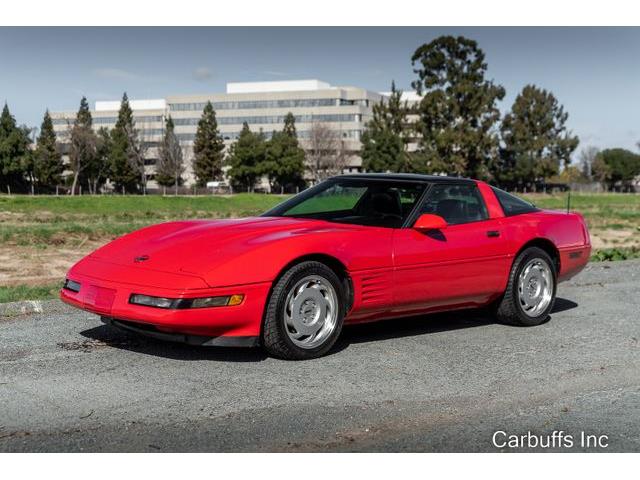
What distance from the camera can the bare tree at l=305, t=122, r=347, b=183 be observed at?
304 feet

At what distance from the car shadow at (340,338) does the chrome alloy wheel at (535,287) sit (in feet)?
1.25

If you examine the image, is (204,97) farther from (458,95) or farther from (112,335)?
(112,335)

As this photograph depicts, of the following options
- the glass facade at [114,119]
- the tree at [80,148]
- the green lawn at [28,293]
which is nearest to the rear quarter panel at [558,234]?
the green lawn at [28,293]

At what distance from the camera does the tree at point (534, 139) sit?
83188mm

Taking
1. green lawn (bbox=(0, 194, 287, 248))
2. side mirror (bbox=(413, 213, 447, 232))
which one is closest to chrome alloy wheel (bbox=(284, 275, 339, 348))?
side mirror (bbox=(413, 213, 447, 232))

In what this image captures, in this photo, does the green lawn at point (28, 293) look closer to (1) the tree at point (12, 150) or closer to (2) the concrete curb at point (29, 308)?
(2) the concrete curb at point (29, 308)

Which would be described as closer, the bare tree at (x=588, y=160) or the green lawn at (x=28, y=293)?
the green lawn at (x=28, y=293)

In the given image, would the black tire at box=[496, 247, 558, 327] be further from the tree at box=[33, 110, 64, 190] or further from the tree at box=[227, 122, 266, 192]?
the tree at box=[227, 122, 266, 192]

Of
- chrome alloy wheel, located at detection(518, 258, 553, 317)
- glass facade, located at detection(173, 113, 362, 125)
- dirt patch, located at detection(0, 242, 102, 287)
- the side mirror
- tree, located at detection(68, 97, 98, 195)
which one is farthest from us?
glass facade, located at detection(173, 113, 362, 125)

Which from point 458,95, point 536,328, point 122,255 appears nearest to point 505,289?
point 536,328

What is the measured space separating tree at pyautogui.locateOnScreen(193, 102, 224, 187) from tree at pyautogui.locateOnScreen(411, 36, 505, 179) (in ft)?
104

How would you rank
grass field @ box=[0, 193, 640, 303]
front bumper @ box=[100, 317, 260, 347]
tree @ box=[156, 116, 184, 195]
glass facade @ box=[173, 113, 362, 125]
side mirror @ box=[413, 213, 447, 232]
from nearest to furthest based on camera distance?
front bumper @ box=[100, 317, 260, 347] → side mirror @ box=[413, 213, 447, 232] → grass field @ box=[0, 193, 640, 303] → tree @ box=[156, 116, 184, 195] → glass facade @ box=[173, 113, 362, 125]

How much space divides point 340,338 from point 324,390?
5.38 feet

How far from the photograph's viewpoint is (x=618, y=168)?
4747 inches
